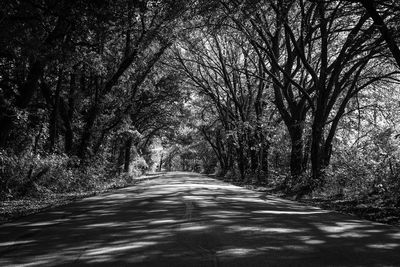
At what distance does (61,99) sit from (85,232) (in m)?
16.1

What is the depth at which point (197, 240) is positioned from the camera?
630 cm

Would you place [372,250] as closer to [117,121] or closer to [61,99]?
[61,99]

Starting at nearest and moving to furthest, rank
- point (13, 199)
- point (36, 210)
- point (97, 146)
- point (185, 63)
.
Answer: point (36, 210), point (13, 199), point (97, 146), point (185, 63)

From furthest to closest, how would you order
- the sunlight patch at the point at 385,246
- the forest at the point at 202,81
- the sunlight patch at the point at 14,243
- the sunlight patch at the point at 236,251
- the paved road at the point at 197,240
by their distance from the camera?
the forest at the point at 202,81
the sunlight patch at the point at 14,243
the sunlight patch at the point at 385,246
the sunlight patch at the point at 236,251
the paved road at the point at 197,240

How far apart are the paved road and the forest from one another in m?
4.33

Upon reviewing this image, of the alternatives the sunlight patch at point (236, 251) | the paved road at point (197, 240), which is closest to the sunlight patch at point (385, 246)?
the paved road at point (197, 240)

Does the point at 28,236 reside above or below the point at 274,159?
below

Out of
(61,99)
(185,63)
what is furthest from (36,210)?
(185,63)

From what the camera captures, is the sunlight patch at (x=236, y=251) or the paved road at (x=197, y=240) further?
the sunlight patch at (x=236, y=251)

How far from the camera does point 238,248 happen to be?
18.9 ft

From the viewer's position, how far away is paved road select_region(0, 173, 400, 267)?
5156mm

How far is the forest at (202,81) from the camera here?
11807 millimetres

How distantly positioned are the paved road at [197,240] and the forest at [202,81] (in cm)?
433

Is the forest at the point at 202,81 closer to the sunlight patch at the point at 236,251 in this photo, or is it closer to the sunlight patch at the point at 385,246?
the sunlight patch at the point at 385,246
